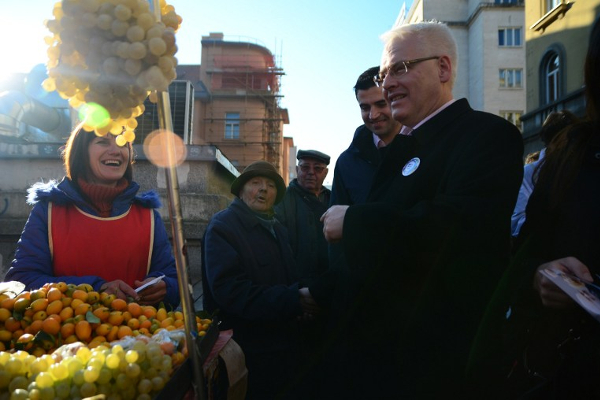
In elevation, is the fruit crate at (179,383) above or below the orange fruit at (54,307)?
below

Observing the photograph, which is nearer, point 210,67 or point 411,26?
point 411,26

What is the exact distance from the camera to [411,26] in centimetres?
179

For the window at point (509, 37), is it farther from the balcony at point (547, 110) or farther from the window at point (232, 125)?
the window at point (232, 125)

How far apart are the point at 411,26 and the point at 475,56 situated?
97.1 ft

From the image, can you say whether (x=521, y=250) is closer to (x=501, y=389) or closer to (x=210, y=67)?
(x=501, y=389)

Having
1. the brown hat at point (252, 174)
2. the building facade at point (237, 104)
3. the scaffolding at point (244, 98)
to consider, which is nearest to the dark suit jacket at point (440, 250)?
the brown hat at point (252, 174)

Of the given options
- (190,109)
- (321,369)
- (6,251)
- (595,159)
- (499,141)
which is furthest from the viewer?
(190,109)

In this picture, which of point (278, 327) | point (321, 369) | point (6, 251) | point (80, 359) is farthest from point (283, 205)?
point (6, 251)

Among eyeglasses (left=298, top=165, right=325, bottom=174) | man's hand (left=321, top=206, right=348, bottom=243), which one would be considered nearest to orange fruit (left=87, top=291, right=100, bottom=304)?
man's hand (left=321, top=206, right=348, bottom=243)

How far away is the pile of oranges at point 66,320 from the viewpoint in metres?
1.41

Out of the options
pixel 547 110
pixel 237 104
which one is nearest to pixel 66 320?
pixel 547 110

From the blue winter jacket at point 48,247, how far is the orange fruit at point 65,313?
50 centimetres

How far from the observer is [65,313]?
148 centimetres

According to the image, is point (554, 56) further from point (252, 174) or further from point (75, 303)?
point (75, 303)
